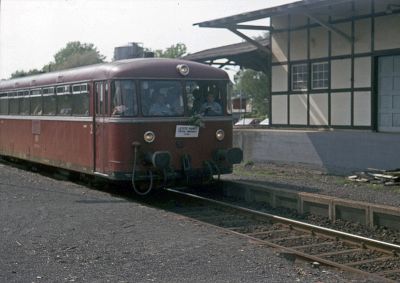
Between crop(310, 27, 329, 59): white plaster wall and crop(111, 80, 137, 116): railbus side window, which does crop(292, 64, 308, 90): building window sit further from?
crop(111, 80, 137, 116): railbus side window

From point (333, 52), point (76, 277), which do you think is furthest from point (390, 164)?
point (76, 277)

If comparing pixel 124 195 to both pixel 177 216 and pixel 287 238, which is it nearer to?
pixel 177 216

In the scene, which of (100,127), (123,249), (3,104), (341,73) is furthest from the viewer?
(3,104)

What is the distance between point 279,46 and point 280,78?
1004 millimetres

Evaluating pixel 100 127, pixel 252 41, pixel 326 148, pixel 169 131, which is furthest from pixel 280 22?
pixel 100 127

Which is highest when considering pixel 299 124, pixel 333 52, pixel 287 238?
pixel 333 52

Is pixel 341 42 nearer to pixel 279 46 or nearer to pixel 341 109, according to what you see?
pixel 341 109

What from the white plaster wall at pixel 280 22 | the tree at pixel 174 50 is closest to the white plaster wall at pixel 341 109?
the white plaster wall at pixel 280 22

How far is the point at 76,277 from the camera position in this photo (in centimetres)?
631

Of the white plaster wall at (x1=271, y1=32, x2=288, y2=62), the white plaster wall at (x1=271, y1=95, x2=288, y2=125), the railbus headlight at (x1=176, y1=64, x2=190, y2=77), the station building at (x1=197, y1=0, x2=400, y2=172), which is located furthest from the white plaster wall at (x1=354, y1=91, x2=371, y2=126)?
the railbus headlight at (x1=176, y1=64, x2=190, y2=77)

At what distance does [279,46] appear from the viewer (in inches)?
774

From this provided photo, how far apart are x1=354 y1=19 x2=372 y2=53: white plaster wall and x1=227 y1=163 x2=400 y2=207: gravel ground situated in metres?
3.40

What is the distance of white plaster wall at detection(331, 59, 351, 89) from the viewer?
56.4 ft

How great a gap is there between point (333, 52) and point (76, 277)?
1297 centimetres
